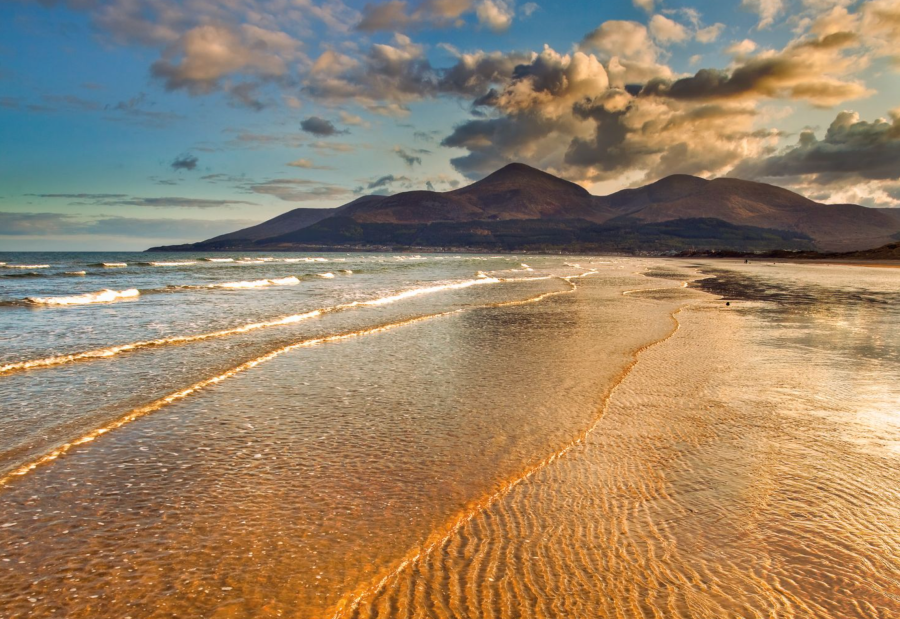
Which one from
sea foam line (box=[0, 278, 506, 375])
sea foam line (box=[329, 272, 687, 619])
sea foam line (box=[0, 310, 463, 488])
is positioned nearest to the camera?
sea foam line (box=[329, 272, 687, 619])

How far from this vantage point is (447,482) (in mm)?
5836

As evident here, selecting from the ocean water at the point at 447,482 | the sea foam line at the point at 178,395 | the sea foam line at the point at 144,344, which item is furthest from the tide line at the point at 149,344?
the sea foam line at the point at 178,395

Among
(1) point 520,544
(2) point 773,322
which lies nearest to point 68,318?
(1) point 520,544

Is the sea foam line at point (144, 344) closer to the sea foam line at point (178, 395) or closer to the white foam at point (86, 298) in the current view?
the sea foam line at point (178, 395)

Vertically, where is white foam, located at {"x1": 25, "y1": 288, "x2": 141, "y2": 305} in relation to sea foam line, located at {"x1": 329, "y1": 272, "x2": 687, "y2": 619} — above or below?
above

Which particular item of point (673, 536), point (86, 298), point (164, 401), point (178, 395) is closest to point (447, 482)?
point (673, 536)

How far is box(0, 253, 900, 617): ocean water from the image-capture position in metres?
3.93

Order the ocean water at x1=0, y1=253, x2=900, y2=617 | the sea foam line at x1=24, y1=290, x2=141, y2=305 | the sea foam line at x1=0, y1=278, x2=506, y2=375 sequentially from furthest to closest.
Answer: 1. the sea foam line at x1=24, y1=290, x2=141, y2=305
2. the sea foam line at x1=0, y1=278, x2=506, y2=375
3. the ocean water at x1=0, y1=253, x2=900, y2=617

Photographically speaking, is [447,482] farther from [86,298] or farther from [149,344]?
[86,298]

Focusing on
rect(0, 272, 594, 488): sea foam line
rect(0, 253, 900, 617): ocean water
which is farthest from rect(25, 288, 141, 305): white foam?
rect(0, 272, 594, 488): sea foam line

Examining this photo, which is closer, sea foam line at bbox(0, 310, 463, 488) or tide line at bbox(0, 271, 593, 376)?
sea foam line at bbox(0, 310, 463, 488)

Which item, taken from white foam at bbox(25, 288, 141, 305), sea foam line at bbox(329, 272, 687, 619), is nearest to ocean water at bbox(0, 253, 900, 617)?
sea foam line at bbox(329, 272, 687, 619)

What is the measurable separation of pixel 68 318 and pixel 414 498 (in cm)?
1898

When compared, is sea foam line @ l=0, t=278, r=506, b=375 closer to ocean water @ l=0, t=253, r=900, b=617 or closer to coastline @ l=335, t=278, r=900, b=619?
ocean water @ l=0, t=253, r=900, b=617
